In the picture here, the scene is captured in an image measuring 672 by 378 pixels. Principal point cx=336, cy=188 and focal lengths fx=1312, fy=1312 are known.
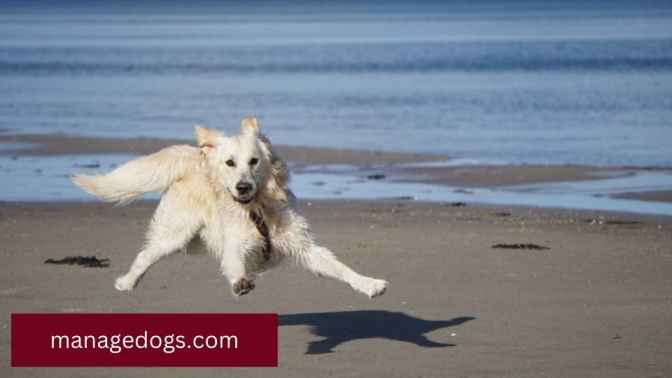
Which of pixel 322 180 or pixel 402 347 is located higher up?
pixel 322 180

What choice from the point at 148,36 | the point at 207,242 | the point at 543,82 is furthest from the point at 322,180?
the point at 148,36

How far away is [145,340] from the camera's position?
320 inches

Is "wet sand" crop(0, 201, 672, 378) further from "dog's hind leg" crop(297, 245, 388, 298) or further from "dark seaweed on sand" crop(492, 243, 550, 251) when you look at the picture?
"dog's hind leg" crop(297, 245, 388, 298)

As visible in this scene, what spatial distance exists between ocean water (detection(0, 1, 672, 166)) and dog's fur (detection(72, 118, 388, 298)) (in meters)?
11.8

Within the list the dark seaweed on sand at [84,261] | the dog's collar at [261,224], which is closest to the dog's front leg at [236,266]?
the dog's collar at [261,224]

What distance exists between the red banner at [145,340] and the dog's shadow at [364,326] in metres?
0.29

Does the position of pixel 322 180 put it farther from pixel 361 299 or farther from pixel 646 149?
pixel 361 299

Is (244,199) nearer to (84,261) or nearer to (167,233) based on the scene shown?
(167,233)

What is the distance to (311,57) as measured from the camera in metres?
53.2

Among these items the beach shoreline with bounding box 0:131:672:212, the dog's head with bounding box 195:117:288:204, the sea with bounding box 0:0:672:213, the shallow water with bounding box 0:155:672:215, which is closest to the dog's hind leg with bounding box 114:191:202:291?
the dog's head with bounding box 195:117:288:204

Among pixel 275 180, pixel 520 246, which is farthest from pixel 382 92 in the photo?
pixel 275 180

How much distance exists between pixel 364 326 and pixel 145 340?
4.91ft

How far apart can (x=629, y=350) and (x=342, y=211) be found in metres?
6.98

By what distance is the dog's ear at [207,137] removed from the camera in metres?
7.99
